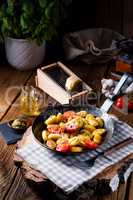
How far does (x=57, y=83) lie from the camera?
5.55 feet

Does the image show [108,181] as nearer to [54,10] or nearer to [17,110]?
[17,110]

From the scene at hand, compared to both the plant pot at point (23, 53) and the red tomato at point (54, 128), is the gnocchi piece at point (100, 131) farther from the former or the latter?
the plant pot at point (23, 53)

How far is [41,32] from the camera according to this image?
185cm

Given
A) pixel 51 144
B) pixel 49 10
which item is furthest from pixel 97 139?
pixel 49 10

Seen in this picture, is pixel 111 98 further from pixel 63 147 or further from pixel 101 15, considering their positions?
pixel 101 15

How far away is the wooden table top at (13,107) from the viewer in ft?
4.12

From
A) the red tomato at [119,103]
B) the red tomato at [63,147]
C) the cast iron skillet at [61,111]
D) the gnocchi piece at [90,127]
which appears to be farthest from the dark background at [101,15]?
the red tomato at [63,147]

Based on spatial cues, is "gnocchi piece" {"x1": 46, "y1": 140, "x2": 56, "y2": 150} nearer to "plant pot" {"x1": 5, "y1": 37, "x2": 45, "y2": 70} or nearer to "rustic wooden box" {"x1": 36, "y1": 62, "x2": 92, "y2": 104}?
"rustic wooden box" {"x1": 36, "y1": 62, "x2": 92, "y2": 104}

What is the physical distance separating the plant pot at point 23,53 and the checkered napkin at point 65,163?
70 cm

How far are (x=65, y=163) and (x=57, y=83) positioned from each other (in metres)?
0.51

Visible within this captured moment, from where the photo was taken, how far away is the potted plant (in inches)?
70.9

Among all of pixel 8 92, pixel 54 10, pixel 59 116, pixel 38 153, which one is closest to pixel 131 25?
pixel 54 10

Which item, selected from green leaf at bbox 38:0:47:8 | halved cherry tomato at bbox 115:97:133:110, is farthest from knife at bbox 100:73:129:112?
green leaf at bbox 38:0:47:8

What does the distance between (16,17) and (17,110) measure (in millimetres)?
439
